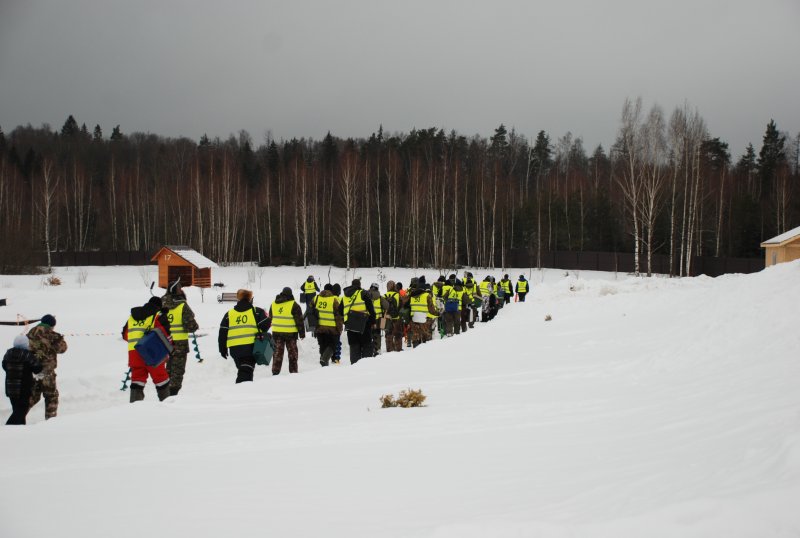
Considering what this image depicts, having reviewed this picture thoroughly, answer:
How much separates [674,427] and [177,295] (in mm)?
7660

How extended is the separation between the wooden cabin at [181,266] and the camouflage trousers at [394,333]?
69.8ft

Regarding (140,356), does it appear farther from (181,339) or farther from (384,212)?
(384,212)

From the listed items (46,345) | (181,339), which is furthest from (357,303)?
(46,345)

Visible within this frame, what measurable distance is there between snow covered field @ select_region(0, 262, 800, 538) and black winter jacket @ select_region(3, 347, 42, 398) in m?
2.61

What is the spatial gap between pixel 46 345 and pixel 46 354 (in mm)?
137

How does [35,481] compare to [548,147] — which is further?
[548,147]

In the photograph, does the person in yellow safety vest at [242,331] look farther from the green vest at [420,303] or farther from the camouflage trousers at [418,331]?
the camouflage trousers at [418,331]

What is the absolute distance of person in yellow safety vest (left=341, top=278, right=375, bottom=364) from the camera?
38.9ft

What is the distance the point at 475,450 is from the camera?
423 centimetres

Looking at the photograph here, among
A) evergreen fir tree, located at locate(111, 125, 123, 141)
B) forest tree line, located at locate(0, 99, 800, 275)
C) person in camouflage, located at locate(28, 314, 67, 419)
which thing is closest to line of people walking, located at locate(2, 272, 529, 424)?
person in camouflage, located at locate(28, 314, 67, 419)

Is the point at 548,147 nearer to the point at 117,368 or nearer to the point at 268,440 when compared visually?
the point at 117,368

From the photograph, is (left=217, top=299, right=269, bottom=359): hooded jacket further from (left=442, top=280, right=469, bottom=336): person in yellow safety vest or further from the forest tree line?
the forest tree line

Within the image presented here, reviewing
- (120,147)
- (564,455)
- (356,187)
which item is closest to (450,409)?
(564,455)

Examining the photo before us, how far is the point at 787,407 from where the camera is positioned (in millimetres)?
4113
